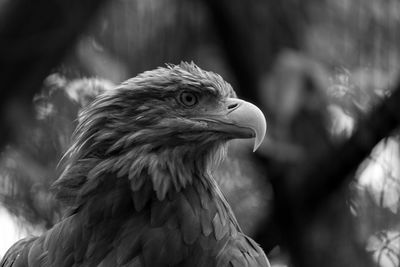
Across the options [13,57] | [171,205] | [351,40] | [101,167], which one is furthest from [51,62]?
[351,40]

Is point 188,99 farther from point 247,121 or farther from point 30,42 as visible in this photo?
point 30,42

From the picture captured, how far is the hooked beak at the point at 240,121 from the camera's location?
14.5 ft

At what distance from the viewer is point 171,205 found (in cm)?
446

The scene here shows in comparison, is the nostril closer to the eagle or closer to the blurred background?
the eagle

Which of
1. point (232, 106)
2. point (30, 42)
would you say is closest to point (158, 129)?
point (232, 106)

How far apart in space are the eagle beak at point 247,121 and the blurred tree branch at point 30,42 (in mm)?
776

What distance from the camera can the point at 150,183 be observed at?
4465 millimetres

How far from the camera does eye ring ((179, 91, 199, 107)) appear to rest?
4.61 metres

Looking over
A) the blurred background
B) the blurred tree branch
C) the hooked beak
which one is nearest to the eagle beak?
the hooked beak

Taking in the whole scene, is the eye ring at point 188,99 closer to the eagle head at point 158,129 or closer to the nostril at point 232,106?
the eagle head at point 158,129

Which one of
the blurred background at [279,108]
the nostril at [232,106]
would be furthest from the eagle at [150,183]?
the blurred background at [279,108]

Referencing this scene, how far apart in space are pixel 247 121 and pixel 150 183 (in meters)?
0.48

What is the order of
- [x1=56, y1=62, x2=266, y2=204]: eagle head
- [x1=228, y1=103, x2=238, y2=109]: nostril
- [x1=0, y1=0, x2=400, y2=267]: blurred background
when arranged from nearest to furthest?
[x1=56, y1=62, x2=266, y2=204]: eagle head, [x1=228, y1=103, x2=238, y2=109]: nostril, [x1=0, y1=0, x2=400, y2=267]: blurred background

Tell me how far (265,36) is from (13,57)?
4.28 feet
